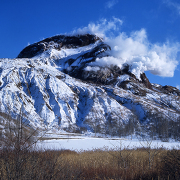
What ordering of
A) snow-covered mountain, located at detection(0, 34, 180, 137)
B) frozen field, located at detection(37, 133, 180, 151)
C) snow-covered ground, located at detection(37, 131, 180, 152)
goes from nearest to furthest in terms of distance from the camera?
snow-covered ground, located at detection(37, 131, 180, 152), frozen field, located at detection(37, 133, 180, 151), snow-covered mountain, located at detection(0, 34, 180, 137)

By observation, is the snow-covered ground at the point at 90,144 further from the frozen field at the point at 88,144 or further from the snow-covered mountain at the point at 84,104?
the snow-covered mountain at the point at 84,104

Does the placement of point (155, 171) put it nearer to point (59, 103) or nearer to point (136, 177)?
point (136, 177)

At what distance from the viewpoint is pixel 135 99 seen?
8838 cm

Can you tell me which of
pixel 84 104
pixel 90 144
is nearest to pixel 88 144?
pixel 90 144

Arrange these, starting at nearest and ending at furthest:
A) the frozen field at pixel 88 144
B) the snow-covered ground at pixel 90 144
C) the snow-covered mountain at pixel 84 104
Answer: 1. the snow-covered ground at pixel 90 144
2. the frozen field at pixel 88 144
3. the snow-covered mountain at pixel 84 104

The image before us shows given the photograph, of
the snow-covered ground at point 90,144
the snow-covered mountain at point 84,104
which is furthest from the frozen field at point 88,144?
the snow-covered mountain at point 84,104

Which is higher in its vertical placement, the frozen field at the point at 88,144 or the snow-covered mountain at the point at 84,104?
the snow-covered mountain at the point at 84,104

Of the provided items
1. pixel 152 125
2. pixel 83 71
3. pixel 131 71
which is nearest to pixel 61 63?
pixel 83 71

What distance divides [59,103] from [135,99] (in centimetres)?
4151

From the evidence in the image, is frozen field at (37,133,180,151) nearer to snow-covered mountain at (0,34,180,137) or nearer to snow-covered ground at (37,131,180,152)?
snow-covered ground at (37,131,180,152)

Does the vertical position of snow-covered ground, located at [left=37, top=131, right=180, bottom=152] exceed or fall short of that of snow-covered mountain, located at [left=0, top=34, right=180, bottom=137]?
it falls short

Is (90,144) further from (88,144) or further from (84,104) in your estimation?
(84,104)

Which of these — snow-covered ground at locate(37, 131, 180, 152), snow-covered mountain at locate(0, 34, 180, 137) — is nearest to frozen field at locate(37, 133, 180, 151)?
snow-covered ground at locate(37, 131, 180, 152)

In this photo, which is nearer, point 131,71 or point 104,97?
point 104,97
